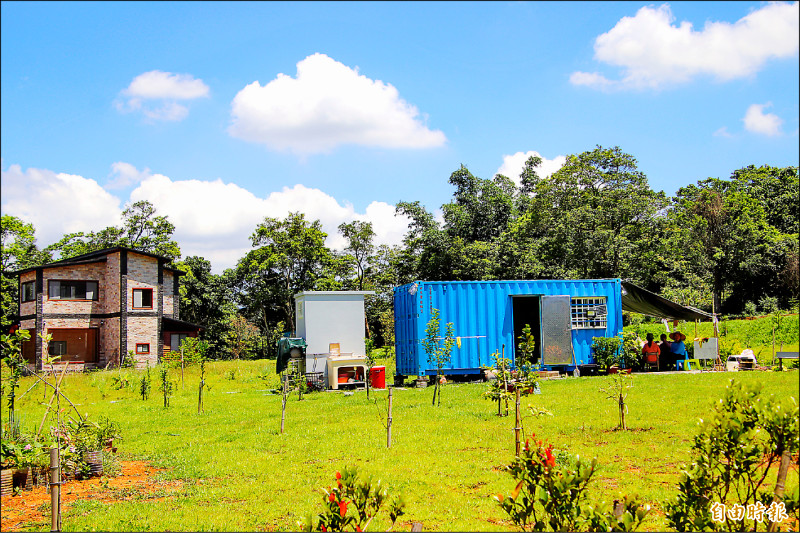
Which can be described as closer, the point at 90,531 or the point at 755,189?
the point at 90,531

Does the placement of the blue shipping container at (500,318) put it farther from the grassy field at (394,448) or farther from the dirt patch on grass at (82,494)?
the dirt patch on grass at (82,494)

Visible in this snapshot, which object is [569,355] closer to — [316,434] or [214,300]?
[316,434]

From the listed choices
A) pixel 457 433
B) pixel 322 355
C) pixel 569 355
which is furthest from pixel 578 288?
pixel 457 433

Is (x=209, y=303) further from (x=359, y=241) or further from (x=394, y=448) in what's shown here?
(x=394, y=448)

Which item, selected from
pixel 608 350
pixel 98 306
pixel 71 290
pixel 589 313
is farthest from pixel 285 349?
pixel 71 290

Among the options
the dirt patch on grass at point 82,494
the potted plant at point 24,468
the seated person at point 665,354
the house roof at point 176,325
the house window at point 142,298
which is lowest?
the dirt patch on grass at point 82,494

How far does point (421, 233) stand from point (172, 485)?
1066 inches

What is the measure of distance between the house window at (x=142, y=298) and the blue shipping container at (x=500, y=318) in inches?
753

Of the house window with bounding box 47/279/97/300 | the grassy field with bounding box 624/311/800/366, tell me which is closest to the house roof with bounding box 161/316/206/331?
the house window with bounding box 47/279/97/300

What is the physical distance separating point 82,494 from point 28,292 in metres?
30.5

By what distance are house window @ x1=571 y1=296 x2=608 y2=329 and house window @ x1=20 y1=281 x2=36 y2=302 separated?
88.9ft

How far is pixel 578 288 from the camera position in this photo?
62.1 ft

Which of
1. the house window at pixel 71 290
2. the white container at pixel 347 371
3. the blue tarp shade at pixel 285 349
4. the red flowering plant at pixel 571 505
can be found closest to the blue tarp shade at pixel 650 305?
the white container at pixel 347 371

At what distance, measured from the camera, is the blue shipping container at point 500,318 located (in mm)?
17891
